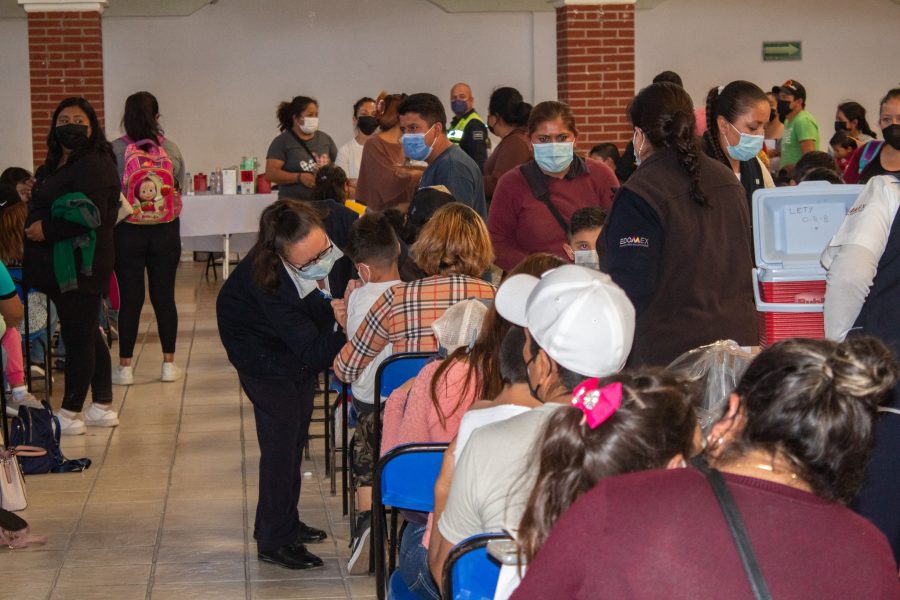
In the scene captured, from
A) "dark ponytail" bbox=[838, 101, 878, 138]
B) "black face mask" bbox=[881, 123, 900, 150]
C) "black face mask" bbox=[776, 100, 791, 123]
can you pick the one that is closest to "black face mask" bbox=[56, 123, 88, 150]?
"black face mask" bbox=[881, 123, 900, 150]

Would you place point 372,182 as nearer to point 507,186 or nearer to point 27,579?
point 507,186

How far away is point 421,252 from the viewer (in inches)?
163

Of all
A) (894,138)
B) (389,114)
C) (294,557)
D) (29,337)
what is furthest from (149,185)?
(894,138)

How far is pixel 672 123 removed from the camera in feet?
11.6

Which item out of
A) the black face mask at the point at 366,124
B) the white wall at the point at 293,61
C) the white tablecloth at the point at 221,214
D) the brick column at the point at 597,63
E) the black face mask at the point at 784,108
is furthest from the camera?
the white wall at the point at 293,61

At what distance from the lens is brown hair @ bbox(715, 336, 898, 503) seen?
162cm

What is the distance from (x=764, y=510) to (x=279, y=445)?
2921mm

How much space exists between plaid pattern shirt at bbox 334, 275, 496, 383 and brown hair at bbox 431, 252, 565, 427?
2.40 ft

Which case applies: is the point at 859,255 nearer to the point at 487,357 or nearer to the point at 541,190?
the point at 487,357

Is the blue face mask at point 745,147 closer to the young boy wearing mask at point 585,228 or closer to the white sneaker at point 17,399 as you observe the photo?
the young boy wearing mask at point 585,228

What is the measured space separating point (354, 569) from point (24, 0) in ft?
27.1

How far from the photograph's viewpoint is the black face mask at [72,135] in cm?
602

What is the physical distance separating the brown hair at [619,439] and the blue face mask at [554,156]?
3488 mm

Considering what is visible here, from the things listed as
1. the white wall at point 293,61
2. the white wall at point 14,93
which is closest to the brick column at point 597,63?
the white wall at point 293,61
